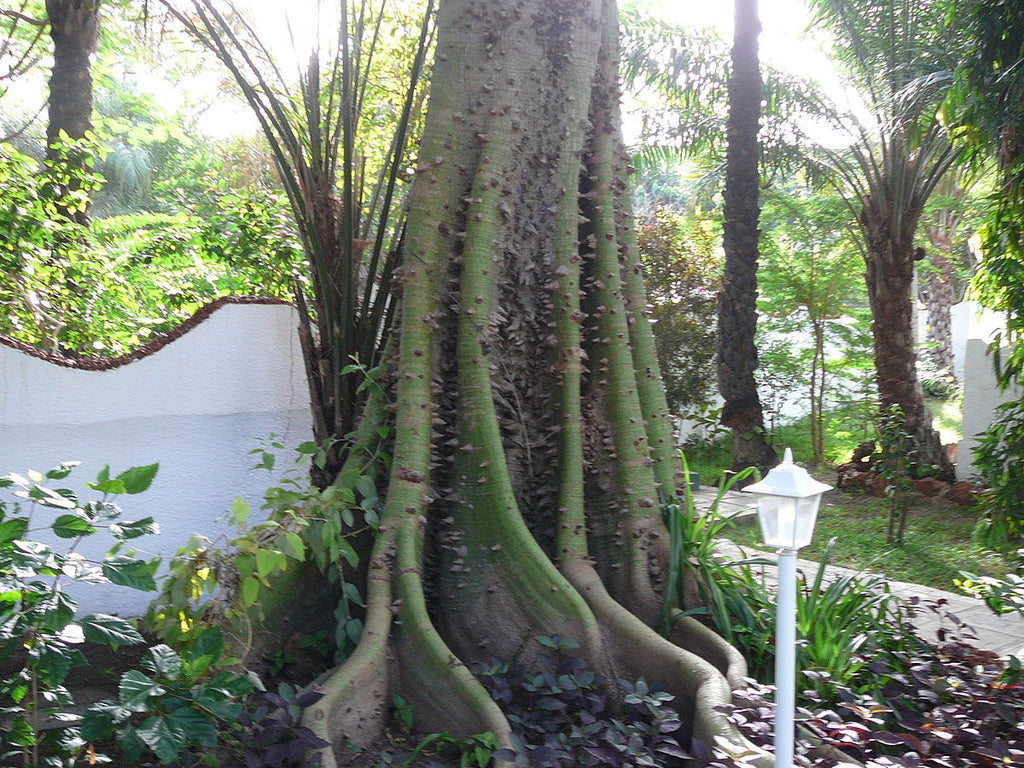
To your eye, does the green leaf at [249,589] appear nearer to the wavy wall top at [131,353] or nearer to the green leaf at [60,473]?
the green leaf at [60,473]

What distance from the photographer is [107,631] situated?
97.1 inches

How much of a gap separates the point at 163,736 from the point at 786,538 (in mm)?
1795

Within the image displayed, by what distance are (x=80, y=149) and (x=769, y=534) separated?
5.74 metres

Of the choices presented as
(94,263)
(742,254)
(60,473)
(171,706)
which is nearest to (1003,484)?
(742,254)

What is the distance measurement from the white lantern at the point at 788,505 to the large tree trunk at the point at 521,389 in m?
1.09

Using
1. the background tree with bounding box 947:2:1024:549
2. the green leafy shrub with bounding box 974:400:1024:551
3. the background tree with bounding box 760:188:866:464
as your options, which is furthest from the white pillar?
the background tree with bounding box 760:188:866:464

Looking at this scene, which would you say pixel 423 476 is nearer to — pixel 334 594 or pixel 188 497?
pixel 334 594

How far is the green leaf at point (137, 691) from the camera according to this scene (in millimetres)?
2359

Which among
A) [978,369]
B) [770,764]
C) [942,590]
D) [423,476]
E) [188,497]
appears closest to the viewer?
[770,764]

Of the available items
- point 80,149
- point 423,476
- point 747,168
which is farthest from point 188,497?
point 747,168

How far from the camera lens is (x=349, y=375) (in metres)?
4.30

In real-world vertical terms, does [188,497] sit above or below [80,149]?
below

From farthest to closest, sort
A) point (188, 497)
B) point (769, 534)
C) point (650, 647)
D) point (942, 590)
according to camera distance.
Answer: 1. point (942, 590)
2. point (188, 497)
3. point (650, 647)
4. point (769, 534)

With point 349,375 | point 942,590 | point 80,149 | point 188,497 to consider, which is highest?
point 80,149
